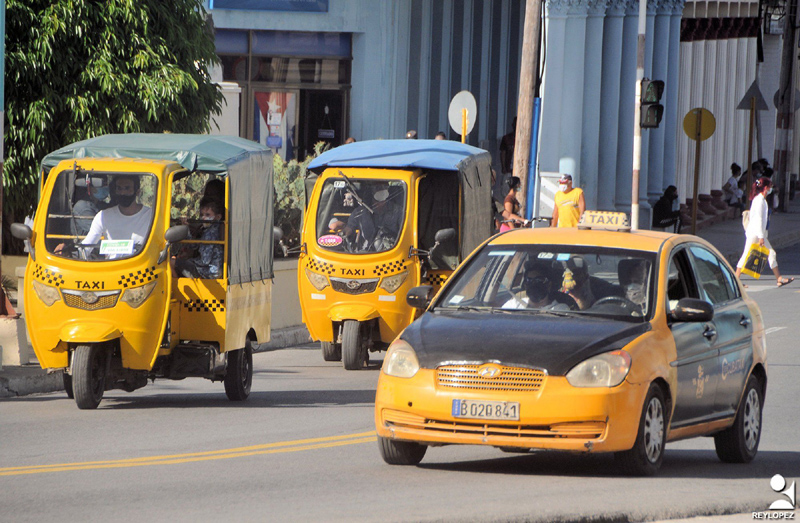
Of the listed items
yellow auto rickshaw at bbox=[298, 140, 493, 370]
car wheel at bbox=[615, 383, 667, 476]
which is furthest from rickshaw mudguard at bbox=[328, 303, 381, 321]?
car wheel at bbox=[615, 383, 667, 476]

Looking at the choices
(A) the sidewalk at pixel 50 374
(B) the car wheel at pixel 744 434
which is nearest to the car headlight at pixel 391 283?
(A) the sidewalk at pixel 50 374

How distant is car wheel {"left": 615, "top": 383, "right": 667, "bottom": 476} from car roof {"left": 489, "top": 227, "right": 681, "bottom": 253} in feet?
3.80

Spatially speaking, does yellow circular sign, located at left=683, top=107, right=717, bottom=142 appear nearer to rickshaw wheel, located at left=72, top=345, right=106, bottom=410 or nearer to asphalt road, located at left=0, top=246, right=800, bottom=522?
asphalt road, located at left=0, top=246, right=800, bottom=522

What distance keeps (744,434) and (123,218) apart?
17.6ft

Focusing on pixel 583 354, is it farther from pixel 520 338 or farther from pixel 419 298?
pixel 419 298

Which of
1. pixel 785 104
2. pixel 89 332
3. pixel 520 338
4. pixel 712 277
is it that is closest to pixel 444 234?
pixel 89 332

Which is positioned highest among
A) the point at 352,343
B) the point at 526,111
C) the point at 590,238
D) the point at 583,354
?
the point at 526,111

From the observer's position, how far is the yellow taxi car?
8.34 metres

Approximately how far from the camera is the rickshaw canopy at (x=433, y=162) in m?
15.9

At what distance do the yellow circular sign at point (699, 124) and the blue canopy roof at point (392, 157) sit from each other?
1209 centimetres

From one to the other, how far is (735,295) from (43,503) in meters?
5.09

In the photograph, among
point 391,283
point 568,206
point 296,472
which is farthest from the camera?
point 568,206

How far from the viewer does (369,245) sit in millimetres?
15555

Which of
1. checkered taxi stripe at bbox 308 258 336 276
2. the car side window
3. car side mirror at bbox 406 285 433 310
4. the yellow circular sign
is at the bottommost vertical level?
checkered taxi stripe at bbox 308 258 336 276
